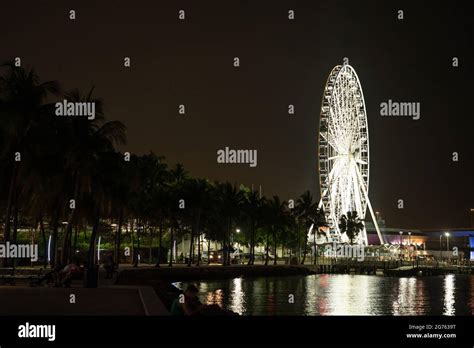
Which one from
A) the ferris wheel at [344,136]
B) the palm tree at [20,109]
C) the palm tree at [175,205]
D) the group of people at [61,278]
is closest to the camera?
the group of people at [61,278]

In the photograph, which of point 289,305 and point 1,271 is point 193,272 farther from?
→ point 1,271

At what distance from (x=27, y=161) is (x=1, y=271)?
316 inches

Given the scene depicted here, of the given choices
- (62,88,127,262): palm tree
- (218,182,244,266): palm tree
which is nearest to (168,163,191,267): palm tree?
(218,182,244,266): palm tree

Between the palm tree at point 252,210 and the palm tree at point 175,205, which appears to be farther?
the palm tree at point 252,210

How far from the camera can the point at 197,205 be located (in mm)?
93250

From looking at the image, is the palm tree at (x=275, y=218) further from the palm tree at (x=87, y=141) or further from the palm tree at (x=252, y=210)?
the palm tree at (x=87, y=141)

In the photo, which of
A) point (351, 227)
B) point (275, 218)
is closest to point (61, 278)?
point (275, 218)

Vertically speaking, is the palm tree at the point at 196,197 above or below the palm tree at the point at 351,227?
above

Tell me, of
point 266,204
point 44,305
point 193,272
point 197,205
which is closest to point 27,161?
point 44,305

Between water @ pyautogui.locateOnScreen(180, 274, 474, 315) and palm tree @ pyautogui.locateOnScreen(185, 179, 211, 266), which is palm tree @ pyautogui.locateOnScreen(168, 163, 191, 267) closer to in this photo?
palm tree @ pyautogui.locateOnScreen(185, 179, 211, 266)

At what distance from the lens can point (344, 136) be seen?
321 ft

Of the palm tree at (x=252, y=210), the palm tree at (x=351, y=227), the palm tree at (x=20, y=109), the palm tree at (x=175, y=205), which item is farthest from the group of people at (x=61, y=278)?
the palm tree at (x=351, y=227)

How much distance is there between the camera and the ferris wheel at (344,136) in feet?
320

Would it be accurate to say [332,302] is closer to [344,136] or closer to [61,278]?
[61,278]
